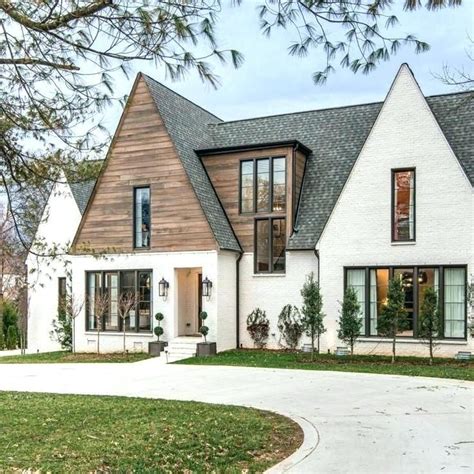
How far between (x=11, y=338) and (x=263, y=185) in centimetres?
1334

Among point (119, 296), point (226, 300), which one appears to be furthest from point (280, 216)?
point (119, 296)

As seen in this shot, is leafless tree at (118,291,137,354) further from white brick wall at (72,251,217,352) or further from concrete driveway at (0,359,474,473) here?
concrete driveway at (0,359,474,473)

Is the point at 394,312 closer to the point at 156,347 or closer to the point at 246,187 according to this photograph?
the point at 246,187

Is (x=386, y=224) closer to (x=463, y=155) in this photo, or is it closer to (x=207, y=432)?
(x=463, y=155)

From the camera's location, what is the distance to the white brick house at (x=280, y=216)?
1712 centimetres

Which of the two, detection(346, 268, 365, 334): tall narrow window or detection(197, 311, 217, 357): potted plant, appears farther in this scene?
detection(197, 311, 217, 357): potted plant

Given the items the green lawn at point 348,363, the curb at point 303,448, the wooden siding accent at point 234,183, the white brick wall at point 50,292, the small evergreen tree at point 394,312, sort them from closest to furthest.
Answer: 1. the curb at point 303,448
2. the green lawn at point 348,363
3. the small evergreen tree at point 394,312
4. the wooden siding accent at point 234,183
5. the white brick wall at point 50,292

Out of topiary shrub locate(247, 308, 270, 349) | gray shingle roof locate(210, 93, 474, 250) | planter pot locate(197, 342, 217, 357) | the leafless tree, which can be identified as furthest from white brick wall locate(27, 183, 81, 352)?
topiary shrub locate(247, 308, 270, 349)

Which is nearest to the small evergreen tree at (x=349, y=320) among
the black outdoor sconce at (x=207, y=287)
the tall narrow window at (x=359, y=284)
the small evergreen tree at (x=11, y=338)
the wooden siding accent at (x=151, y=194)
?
the tall narrow window at (x=359, y=284)

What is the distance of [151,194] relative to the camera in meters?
20.0

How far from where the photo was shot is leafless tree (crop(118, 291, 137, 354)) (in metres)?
19.5

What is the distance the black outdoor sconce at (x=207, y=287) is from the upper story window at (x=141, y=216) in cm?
262

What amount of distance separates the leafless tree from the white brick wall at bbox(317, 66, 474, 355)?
6.18 meters

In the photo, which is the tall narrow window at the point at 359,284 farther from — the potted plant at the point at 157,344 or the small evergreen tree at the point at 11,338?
the small evergreen tree at the point at 11,338
